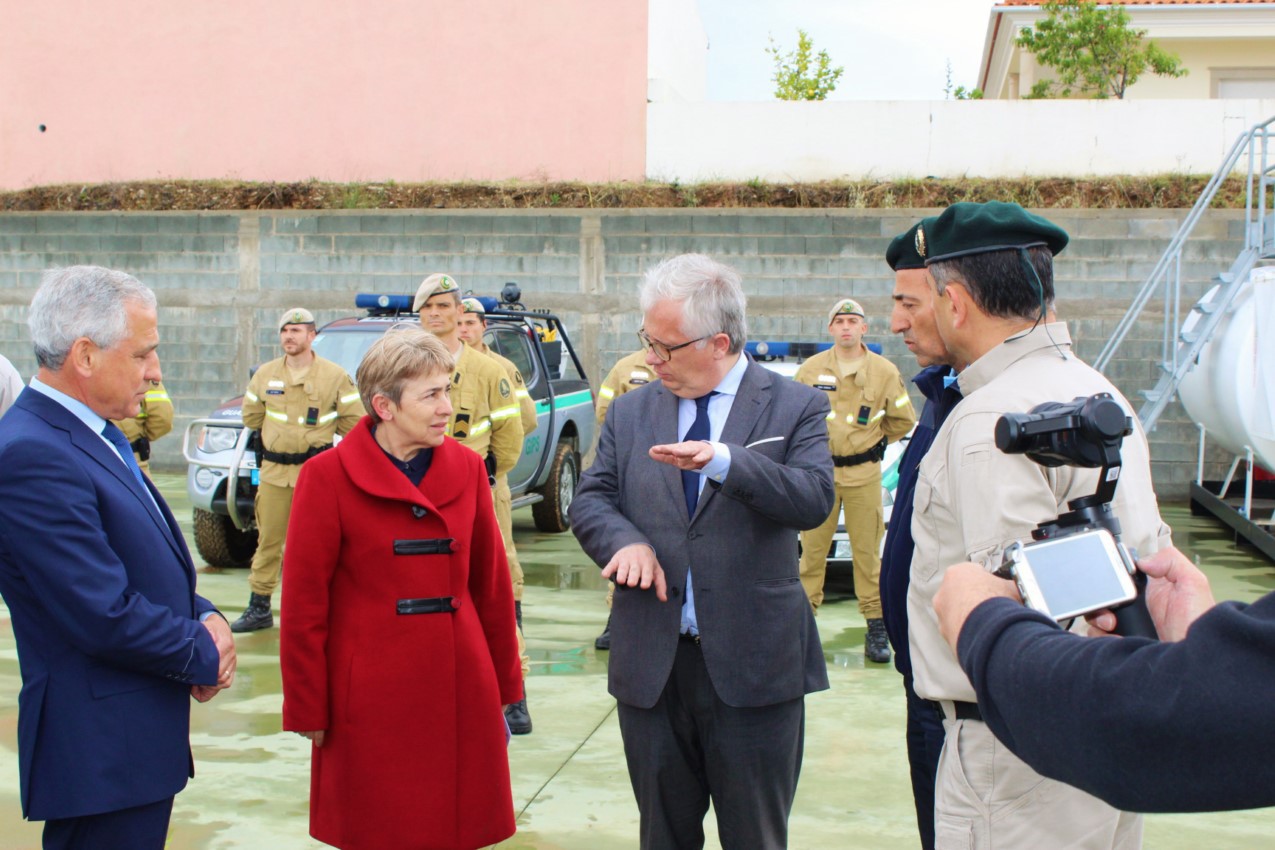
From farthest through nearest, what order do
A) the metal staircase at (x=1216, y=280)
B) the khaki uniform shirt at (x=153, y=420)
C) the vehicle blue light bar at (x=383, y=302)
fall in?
1. the metal staircase at (x=1216, y=280)
2. the vehicle blue light bar at (x=383, y=302)
3. the khaki uniform shirt at (x=153, y=420)

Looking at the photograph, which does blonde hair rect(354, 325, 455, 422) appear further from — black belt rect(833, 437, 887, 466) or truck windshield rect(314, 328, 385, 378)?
truck windshield rect(314, 328, 385, 378)

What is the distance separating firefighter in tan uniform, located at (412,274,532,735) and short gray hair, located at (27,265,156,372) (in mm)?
3488

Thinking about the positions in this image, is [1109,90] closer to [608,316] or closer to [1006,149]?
[1006,149]

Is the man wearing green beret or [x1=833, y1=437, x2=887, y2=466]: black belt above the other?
the man wearing green beret

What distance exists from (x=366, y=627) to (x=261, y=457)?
4.65 m

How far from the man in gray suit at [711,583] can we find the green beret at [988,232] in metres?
0.89

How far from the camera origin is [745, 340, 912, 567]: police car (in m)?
8.01

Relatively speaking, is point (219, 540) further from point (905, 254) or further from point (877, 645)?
point (905, 254)

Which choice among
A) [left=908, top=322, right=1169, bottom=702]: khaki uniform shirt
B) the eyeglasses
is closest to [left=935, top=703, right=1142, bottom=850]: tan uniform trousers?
[left=908, top=322, right=1169, bottom=702]: khaki uniform shirt

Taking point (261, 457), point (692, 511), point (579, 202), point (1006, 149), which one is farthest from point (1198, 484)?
point (692, 511)

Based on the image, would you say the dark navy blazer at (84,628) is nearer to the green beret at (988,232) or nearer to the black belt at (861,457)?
the green beret at (988,232)

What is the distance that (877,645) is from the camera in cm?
656

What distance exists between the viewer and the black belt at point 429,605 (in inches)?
124

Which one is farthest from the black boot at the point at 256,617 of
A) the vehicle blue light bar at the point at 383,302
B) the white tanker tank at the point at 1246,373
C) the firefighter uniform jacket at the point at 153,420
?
the white tanker tank at the point at 1246,373
